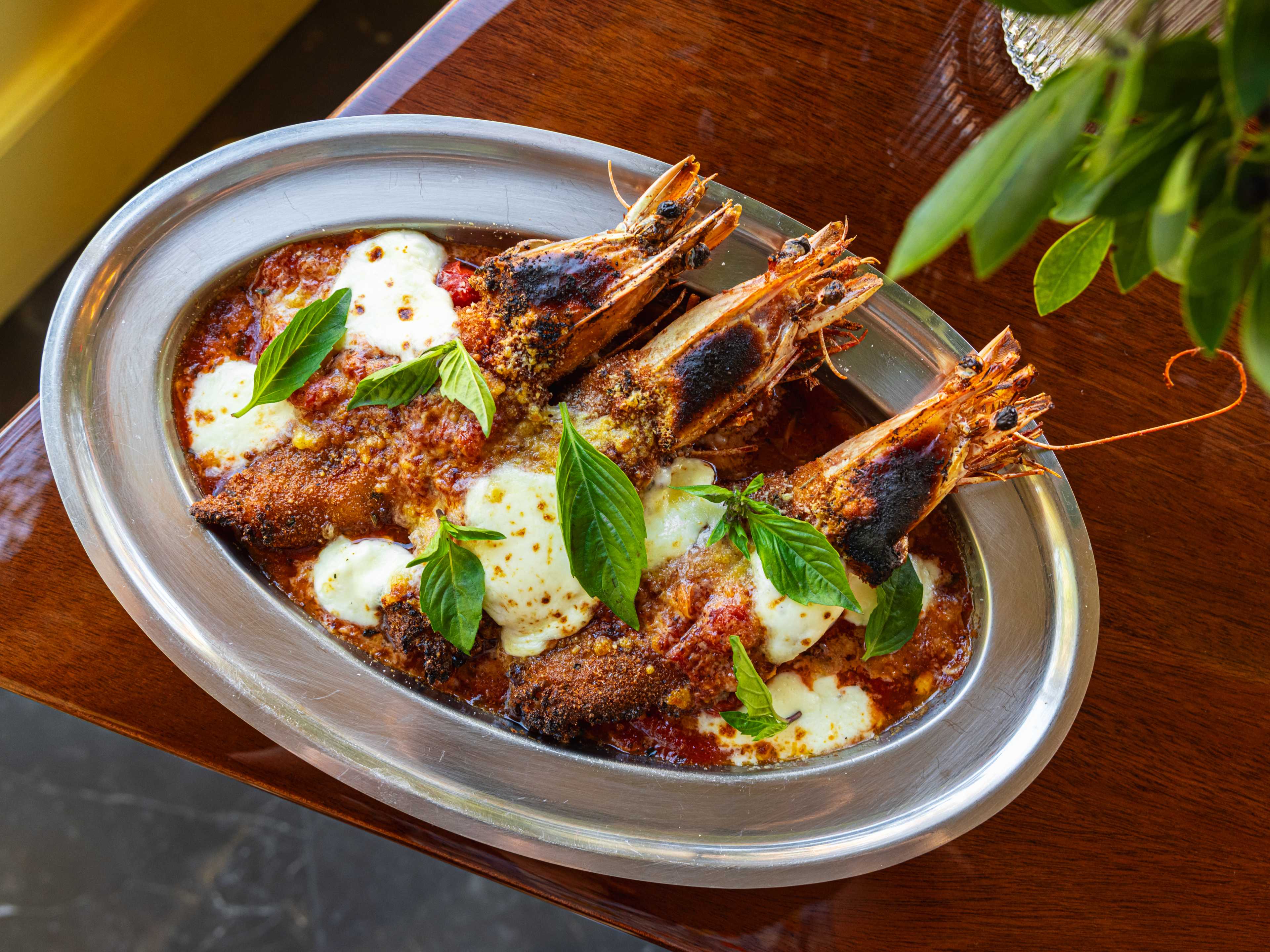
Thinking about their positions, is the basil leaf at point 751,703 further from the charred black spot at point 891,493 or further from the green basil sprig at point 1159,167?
the green basil sprig at point 1159,167

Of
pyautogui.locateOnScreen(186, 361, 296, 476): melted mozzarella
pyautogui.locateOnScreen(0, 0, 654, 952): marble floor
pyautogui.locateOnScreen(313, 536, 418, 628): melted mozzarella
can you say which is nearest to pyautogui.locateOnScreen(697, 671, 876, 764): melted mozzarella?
pyautogui.locateOnScreen(313, 536, 418, 628): melted mozzarella

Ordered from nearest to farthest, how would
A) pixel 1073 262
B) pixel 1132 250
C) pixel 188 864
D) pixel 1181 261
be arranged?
pixel 1181 261 < pixel 1132 250 < pixel 1073 262 < pixel 188 864

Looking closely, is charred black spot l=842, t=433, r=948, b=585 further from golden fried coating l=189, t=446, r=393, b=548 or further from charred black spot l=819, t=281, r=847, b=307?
golden fried coating l=189, t=446, r=393, b=548

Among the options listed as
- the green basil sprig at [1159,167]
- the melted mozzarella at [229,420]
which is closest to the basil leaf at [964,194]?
the green basil sprig at [1159,167]

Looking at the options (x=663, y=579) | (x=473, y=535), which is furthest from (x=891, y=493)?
(x=473, y=535)

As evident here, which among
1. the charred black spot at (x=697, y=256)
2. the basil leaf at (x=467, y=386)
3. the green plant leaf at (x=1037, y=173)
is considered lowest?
the basil leaf at (x=467, y=386)

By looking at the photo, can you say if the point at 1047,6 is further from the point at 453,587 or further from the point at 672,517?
the point at 453,587

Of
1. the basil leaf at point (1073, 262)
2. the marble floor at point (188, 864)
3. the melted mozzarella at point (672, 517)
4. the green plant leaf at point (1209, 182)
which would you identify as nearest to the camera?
the green plant leaf at point (1209, 182)
